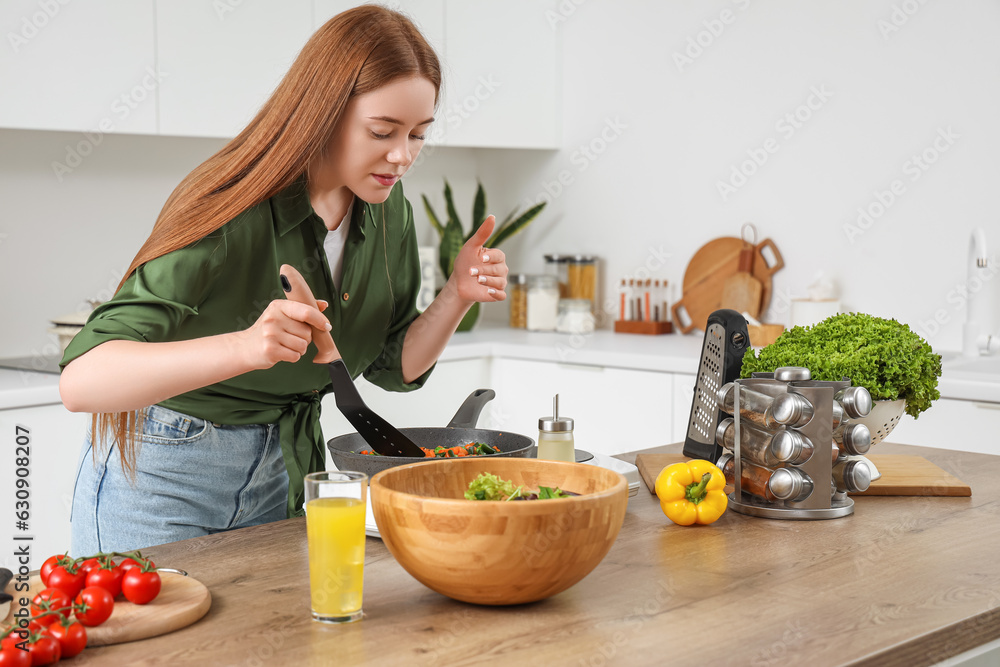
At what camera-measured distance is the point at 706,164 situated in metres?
3.50

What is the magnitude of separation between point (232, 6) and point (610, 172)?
150 centimetres

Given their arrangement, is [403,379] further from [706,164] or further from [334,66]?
[706,164]

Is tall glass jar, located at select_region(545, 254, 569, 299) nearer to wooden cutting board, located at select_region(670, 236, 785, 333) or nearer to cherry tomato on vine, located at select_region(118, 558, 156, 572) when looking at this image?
wooden cutting board, located at select_region(670, 236, 785, 333)

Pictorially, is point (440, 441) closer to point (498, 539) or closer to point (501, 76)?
Answer: point (498, 539)

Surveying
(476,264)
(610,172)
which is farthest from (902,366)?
(610,172)

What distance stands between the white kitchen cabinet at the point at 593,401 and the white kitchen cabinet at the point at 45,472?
138cm

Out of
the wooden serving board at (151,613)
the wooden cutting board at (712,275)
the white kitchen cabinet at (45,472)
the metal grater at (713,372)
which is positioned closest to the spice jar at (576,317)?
the wooden cutting board at (712,275)

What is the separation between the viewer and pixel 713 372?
1.64 metres

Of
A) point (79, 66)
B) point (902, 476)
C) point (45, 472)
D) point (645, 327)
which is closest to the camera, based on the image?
point (902, 476)

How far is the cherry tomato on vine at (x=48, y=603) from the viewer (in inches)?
34.1

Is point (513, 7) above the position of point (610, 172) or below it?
above

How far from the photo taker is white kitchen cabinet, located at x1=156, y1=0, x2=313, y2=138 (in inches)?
112

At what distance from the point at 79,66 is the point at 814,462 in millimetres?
2233

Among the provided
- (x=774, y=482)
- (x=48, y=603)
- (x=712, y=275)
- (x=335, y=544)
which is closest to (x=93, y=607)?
(x=48, y=603)
